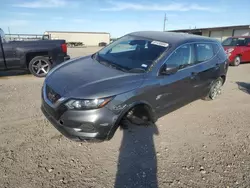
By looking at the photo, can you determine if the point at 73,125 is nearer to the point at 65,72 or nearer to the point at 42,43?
the point at 65,72

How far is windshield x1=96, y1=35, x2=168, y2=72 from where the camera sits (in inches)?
130

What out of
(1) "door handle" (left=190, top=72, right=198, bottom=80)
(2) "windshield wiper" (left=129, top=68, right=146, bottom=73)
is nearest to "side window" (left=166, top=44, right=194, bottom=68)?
(1) "door handle" (left=190, top=72, right=198, bottom=80)

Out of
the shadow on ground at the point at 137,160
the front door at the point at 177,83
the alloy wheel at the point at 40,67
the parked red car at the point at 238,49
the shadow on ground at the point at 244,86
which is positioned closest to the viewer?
the shadow on ground at the point at 137,160

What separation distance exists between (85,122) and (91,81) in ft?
2.02

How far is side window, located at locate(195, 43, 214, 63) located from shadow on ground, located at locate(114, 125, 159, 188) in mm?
1917

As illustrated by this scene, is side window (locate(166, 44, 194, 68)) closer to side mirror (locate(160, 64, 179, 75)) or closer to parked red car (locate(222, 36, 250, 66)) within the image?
side mirror (locate(160, 64, 179, 75))

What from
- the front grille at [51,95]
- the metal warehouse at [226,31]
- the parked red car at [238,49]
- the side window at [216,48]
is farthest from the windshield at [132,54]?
the metal warehouse at [226,31]

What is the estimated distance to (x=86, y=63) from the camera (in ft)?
12.0

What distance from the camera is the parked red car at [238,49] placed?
1132 cm

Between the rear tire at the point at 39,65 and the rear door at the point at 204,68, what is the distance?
5.34 meters

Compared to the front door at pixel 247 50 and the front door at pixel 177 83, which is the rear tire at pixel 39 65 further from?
the front door at pixel 247 50

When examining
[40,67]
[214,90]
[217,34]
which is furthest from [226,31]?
[40,67]

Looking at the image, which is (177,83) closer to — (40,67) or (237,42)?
Answer: (40,67)

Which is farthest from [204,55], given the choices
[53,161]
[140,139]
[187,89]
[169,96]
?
[53,161]
